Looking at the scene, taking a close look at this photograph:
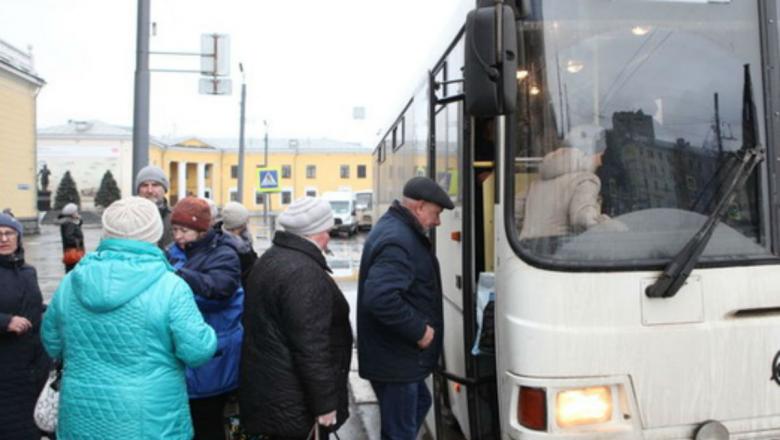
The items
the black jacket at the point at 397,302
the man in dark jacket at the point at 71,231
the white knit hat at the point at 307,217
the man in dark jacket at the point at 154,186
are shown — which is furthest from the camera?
the man in dark jacket at the point at 71,231

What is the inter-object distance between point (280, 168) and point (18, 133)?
41881 millimetres

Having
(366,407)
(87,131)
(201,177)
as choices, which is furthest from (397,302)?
(201,177)

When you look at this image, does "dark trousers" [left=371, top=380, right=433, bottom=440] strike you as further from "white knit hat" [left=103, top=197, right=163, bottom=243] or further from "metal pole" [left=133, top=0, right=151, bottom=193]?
"metal pole" [left=133, top=0, right=151, bottom=193]

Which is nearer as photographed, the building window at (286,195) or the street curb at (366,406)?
the street curb at (366,406)

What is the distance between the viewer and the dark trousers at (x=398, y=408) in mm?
3399

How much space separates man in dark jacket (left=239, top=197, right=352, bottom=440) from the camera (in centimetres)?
273

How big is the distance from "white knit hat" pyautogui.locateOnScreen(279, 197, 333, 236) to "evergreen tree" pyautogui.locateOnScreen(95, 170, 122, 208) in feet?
191

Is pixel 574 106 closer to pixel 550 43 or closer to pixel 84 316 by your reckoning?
pixel 550 43

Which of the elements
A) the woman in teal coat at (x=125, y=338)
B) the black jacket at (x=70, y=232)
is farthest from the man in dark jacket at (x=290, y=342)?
the black jacket at (x=70, y=232)

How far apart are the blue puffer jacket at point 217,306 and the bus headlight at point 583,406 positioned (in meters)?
1.86

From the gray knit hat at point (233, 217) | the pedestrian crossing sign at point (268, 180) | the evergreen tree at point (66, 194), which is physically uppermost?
the evergreen tree at point (66, 194)

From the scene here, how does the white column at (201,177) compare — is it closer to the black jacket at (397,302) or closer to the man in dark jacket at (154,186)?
the man in dark jacket at (154,186)

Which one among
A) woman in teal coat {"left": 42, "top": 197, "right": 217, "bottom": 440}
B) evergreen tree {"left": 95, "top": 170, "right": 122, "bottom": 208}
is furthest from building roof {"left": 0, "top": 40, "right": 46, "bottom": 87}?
woman in teal coat {"left": 42, "top": 197, "right": 217, "bottom": 440}

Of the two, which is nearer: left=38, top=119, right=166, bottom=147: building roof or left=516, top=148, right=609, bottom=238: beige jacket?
left=516, top=148, right=609, bottom=238: beige jacket
